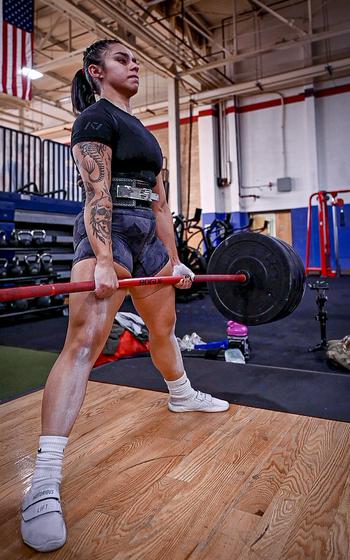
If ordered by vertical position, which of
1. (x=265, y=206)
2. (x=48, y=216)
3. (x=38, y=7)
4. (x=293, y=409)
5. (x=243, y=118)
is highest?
(x=38, y=7)

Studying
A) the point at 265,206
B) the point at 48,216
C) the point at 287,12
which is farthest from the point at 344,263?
the point at 48,216

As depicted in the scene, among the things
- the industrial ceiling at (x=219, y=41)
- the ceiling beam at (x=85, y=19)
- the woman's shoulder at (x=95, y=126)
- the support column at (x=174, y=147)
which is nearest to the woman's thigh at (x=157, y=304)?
the woman's shoulder at (x=95, y=126)

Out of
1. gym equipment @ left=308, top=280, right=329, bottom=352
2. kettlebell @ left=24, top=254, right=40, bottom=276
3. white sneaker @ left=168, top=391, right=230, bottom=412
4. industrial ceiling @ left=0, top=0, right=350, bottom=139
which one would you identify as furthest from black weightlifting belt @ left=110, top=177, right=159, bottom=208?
industrial ceiling @ left=0, top=0, right=350, bottom=139

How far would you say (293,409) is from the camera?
1.59 metres

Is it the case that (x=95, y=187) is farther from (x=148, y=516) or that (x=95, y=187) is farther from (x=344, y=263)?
(x=344, y=263)

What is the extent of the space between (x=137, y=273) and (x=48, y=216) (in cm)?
398

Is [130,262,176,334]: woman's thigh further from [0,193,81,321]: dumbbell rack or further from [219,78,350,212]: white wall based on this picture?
[219,78,350,212]: white wall

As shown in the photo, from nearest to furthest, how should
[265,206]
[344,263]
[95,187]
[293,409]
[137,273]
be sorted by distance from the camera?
[95,187]
[137,273]
[293,409]
[344,263]
[265,206]

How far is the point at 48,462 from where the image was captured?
100 centimetres

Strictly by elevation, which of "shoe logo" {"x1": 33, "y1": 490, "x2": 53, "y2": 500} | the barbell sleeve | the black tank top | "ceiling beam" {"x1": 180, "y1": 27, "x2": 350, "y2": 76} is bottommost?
"shoe logo" {"x1": 33, "y1": 490, "x2": 53, "y2": 500}

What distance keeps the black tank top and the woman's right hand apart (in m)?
0.33

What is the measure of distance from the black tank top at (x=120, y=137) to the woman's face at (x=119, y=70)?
0.10 m

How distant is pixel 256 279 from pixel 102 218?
86 cm

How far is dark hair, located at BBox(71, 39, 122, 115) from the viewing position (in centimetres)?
129
